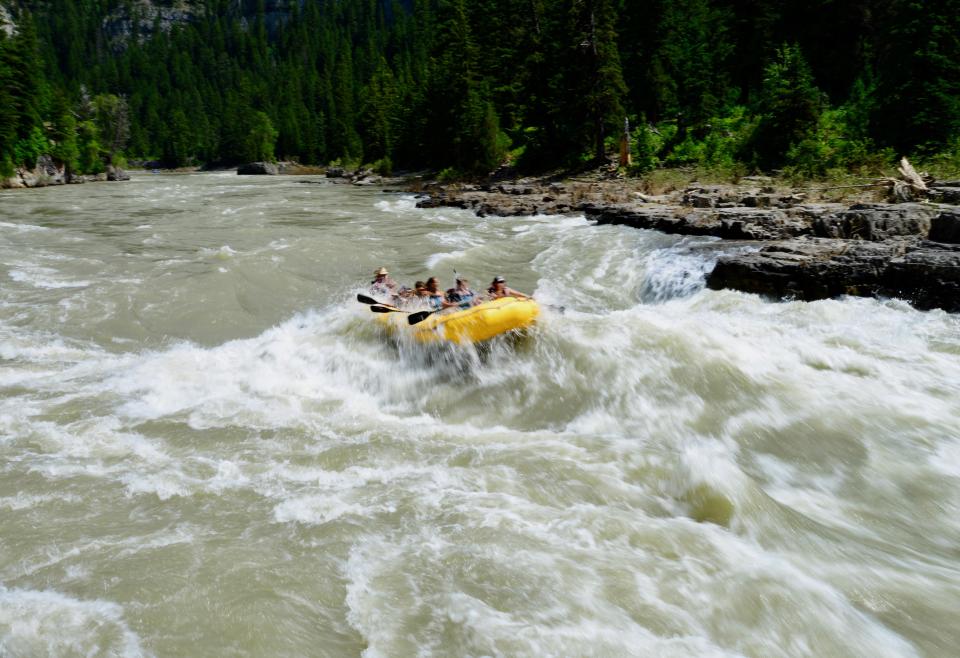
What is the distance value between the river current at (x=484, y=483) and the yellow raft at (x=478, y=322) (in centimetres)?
24

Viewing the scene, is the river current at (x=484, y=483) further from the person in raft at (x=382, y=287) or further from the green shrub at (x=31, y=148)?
the green shrub at (x=31, y=148)

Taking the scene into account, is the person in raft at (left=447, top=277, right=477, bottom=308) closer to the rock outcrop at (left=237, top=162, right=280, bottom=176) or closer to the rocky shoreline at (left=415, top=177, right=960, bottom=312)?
the rocky shoreline at (left=415, top=177, right=960, bottom=312)

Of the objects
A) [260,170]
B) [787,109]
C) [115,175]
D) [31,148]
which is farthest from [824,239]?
[260,170]

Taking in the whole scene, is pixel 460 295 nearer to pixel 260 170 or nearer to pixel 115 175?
pixel 115 175

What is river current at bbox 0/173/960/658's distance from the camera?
4.23 metres

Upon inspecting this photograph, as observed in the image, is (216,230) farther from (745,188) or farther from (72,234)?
(745,188)

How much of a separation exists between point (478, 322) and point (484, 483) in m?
3.36

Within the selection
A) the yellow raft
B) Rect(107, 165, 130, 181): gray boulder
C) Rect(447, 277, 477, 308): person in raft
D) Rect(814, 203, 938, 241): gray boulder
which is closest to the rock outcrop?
Rect(107, 165, 130, 181): gray boulder

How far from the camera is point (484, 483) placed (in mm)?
5984

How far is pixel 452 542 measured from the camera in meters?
5.08

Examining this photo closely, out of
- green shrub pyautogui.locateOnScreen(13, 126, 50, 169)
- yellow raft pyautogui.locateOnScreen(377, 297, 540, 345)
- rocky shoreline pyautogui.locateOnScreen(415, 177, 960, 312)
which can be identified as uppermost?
green shrub pyautogui.locateOnScreen(13, 126, 50, 169)

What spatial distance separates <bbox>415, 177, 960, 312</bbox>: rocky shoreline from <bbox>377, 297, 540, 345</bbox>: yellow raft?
508cm

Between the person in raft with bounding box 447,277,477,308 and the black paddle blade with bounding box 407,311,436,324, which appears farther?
the person in raft with bounding box 447,277,477,308

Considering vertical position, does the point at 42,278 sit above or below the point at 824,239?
below
